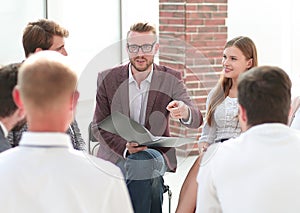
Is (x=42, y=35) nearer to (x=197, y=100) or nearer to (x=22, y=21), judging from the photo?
(x=197, y=100)

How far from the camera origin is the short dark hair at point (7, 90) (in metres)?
2.41

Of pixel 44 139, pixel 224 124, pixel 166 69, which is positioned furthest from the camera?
pixel 224 124

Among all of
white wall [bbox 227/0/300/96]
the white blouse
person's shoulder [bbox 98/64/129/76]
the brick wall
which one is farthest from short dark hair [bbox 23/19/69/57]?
white wall [bbox 227/0/300/96]

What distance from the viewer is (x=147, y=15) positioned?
6.33 m

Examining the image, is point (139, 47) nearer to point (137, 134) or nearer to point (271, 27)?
point (137, 134)

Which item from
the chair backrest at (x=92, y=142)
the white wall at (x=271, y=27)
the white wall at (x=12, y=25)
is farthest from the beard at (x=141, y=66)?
the white wall at (x=271, y=27)

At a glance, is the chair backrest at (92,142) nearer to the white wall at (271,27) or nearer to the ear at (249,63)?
the ear at (249,63)

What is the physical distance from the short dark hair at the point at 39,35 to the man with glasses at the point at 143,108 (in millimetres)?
344

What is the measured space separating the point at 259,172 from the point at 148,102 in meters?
1.35

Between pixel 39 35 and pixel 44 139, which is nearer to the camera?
pixel 44 139

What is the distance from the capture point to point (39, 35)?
3.49 meters

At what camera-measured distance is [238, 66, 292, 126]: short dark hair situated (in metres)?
2.14

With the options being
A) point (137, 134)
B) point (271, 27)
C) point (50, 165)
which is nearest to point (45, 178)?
point (50, 165)

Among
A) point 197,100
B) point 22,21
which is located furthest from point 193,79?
point 22,21
